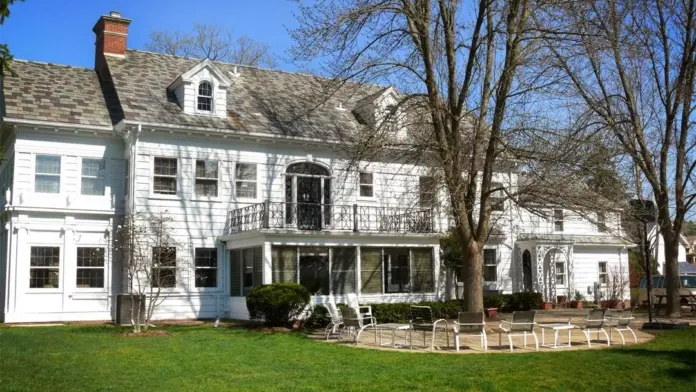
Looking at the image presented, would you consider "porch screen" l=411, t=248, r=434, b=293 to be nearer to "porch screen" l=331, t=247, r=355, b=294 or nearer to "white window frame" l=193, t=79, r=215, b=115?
"porch screen" l=331, t=247, r=355, b=294

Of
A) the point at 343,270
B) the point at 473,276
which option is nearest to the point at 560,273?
the point at 343,270

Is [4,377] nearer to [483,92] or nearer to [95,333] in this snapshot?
[95,333]

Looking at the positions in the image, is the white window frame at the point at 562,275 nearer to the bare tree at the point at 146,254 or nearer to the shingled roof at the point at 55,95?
the bare tree at the point at 146,254

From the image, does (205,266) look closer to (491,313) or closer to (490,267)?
(491,313)

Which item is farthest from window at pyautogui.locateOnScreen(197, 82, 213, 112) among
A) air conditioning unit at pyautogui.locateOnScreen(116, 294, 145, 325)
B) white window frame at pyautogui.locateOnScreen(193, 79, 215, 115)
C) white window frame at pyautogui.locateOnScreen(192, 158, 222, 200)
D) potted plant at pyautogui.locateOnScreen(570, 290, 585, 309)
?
potted plant at pyautogui.locateOnScreen(570, 290, 585, 309)

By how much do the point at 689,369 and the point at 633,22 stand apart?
15654 millimetres

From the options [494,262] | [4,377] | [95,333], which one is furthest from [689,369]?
[494,262]

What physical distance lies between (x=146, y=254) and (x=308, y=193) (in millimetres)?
6913

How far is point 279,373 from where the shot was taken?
11.2 m

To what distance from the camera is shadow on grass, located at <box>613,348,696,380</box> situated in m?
11.8

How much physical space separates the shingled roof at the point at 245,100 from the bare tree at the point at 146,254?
3.58 metres

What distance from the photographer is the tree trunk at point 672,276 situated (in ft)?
78.2

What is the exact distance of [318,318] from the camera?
68.7ft

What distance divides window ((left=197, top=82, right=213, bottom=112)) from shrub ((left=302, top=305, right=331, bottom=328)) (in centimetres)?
884
